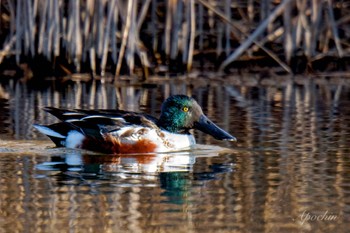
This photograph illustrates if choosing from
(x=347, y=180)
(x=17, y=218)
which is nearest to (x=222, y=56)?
(x=347, y=180)

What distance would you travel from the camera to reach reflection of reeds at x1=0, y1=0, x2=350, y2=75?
43.0 feet

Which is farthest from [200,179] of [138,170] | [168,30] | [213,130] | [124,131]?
[168,30]

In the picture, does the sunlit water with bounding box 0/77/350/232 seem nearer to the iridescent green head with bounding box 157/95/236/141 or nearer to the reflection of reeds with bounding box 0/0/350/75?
the iridescent green head with bounding box 157/95/236/141

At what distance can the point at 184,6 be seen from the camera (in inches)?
550

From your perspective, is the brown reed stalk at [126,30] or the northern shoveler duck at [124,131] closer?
the northern shoveler duck at [124,131]

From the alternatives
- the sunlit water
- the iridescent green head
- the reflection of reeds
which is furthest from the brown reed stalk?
the iridescent green head

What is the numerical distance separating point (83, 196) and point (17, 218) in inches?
26.5

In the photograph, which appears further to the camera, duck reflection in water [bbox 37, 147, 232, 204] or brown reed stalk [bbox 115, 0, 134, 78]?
brown reed stalk [bbox 115, 0, 134, 78]

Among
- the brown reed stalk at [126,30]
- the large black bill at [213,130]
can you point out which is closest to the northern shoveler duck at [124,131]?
the large black bill at [213,130]

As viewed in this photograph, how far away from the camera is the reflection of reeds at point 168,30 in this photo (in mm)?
13117

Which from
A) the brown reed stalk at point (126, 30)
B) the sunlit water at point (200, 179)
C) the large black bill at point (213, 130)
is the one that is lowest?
the sunlit water at point (200, 179)

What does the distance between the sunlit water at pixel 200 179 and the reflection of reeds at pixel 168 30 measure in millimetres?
2033

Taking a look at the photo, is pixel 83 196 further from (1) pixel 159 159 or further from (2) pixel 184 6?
(2) pixel 184 6

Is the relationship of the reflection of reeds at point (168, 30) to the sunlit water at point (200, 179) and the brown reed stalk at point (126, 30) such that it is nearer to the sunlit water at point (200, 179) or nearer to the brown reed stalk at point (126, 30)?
the brown reed stalk at point (126, 30)
